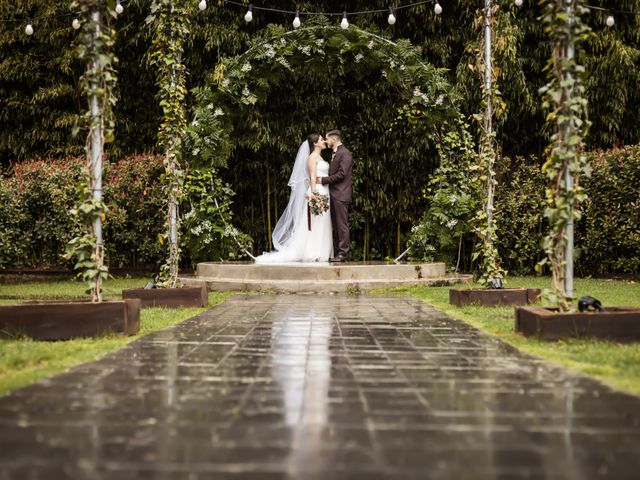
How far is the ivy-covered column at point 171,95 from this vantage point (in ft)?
29.4

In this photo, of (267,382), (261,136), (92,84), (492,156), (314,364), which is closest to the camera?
(267,382)

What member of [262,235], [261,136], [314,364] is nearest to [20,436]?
[314,364]

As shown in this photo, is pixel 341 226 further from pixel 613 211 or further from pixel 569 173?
pixel 569 173

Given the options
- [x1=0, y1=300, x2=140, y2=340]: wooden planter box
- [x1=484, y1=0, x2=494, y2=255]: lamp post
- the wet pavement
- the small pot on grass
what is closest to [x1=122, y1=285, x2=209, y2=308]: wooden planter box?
the small pot on grass

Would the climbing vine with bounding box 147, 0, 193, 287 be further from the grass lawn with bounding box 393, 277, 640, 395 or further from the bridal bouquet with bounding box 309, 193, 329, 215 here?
the bridal bouquet with bounding box 309, 193, 329, 215

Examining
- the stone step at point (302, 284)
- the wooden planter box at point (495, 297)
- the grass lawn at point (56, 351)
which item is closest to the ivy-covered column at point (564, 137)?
→ the wooden planter box at point (495, 297)

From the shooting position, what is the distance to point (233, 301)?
9.74 meters

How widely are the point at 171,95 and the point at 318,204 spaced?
508 cm

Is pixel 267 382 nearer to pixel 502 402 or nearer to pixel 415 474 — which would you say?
pixel 502 402

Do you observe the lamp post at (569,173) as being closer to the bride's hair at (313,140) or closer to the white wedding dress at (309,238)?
the white wedding dress at (309,238)

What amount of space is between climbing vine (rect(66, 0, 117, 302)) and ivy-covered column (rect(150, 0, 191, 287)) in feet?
7.95

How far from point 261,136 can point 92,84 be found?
8563 millimetres

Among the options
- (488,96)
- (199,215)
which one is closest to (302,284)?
(199,215)

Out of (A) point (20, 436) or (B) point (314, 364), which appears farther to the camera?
(B) point (314, 364)
